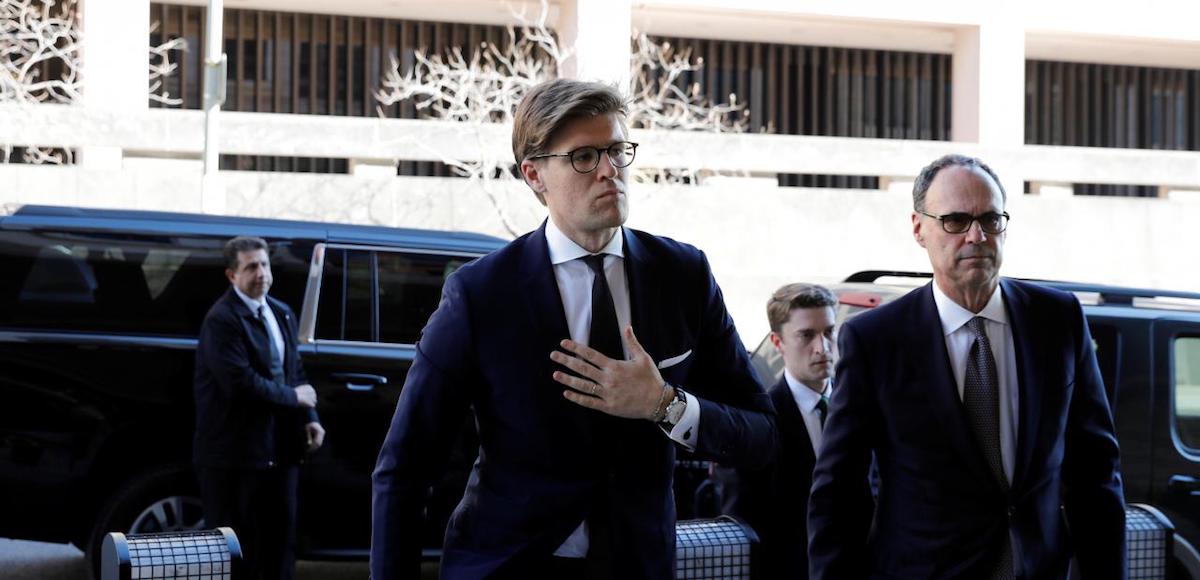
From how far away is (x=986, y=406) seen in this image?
11.0 ft

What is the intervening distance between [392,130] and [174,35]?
8305 millimetres

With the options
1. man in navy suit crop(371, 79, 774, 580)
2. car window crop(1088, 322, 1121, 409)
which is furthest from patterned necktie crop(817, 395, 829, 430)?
man in navy suit crop(371, 79, 774, 580)

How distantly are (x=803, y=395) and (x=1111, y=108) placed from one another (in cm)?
3084

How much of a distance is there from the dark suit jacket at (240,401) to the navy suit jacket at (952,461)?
4.01 metres

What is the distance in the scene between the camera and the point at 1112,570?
3.39m

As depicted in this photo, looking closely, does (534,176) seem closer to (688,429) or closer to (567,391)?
(567,391)

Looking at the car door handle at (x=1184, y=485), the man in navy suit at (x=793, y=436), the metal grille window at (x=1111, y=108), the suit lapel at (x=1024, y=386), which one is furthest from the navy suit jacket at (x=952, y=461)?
the metal grille window at (x=1111, y=108)

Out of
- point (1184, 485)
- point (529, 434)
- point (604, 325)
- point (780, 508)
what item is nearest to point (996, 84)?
point (1184, 485)

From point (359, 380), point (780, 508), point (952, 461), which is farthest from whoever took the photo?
point (359, 380)

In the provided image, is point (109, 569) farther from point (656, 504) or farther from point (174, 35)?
point (174, 35)

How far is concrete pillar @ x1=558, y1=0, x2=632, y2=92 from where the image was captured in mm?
24719

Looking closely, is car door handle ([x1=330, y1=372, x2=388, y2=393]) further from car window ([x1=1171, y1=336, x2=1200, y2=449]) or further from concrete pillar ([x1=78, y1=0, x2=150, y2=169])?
concrete pillar ([x1=78, y1=0, x2=150, y2=169])

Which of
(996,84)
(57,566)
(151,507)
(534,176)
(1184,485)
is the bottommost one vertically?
(57,566)

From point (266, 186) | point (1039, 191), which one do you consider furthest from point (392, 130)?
point (1039, 191)
